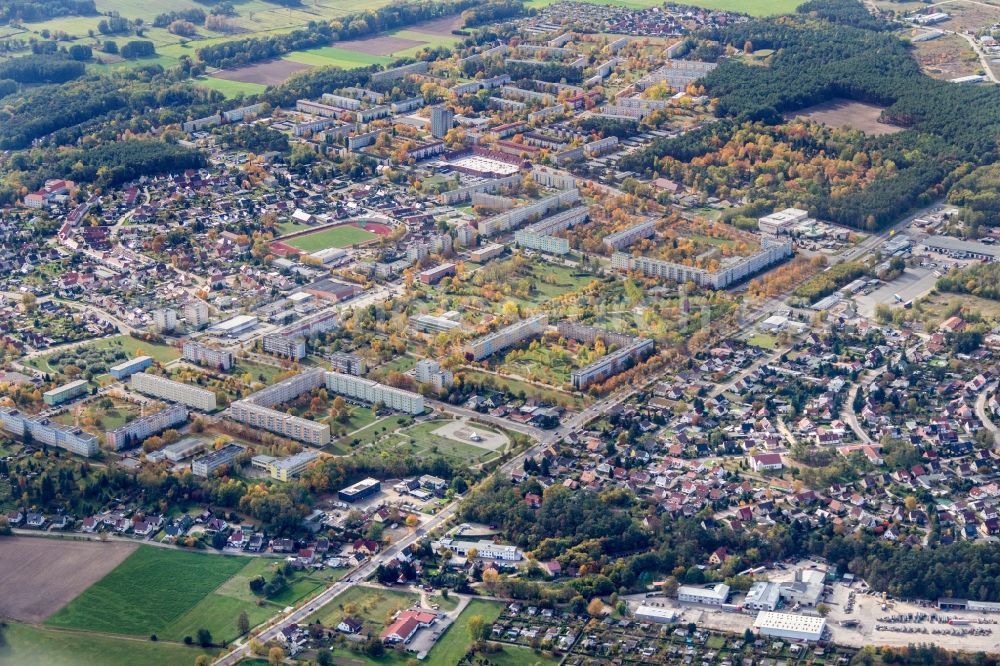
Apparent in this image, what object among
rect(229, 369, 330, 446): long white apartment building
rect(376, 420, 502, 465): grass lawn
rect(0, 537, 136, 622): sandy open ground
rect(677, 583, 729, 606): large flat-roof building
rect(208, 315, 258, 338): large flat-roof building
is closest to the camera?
rect(677, 583, 729, 606): large flat-roof building

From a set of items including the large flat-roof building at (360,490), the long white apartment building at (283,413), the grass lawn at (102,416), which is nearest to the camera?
the large flat-roof building at (360,490)

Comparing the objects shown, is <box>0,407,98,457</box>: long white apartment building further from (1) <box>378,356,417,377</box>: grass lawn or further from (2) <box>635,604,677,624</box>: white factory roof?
(2) <box>635,604,677,624</box>: white factory roof

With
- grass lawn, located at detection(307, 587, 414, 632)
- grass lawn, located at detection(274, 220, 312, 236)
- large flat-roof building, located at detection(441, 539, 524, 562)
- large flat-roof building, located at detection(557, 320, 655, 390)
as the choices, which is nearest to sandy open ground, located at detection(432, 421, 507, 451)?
large flat-roof building, located at detection(557, 320, 655, 390)

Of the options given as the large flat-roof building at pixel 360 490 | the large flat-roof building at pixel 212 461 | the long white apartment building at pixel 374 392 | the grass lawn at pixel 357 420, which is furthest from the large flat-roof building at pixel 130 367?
the large flat-roof building at pixel 360 490

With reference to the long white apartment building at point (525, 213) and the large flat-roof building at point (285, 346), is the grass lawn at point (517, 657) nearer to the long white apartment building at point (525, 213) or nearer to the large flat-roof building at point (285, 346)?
the large flat-roof building at point (285, 346)

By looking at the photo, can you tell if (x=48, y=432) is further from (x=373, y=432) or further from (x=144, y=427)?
(x=373, y=432)

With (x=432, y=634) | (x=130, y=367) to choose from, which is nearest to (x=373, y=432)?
(x=130, y=367)

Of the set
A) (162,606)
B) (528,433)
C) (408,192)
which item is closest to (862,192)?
(408,192)
